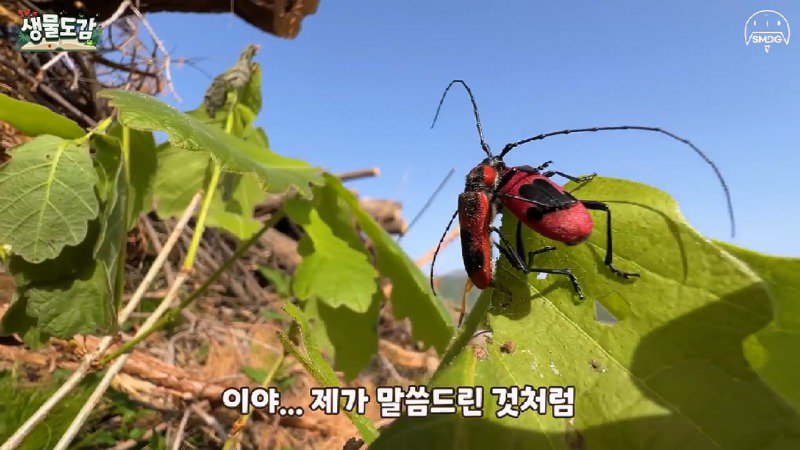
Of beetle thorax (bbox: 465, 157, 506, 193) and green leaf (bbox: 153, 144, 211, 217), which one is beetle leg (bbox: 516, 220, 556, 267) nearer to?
beetle thorax (bbox: 465, 157, 506, 193)

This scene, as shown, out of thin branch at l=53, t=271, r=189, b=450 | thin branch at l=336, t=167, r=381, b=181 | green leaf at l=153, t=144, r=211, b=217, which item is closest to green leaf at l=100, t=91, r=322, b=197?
thin branch at l=53, t=271, r=189, b=450

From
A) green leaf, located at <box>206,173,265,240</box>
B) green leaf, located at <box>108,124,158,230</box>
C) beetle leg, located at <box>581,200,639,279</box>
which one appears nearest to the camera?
beetle leg, located at <box>581,200,639,279</box>

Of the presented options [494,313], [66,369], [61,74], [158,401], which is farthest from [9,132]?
[494,313]

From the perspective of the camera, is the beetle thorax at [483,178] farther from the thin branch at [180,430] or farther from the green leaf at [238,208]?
the thin branch at [180,430]

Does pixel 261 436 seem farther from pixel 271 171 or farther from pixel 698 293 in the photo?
pixel 698 293

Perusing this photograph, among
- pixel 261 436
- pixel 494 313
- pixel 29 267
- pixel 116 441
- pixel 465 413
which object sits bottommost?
pixel 261 436

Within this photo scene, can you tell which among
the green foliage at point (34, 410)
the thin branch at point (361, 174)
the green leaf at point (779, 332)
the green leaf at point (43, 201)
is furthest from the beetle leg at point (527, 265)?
the thin branch at point (361, 174)

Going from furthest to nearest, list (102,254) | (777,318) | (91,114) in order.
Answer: (91,114)
(102,254)
(777,318)
